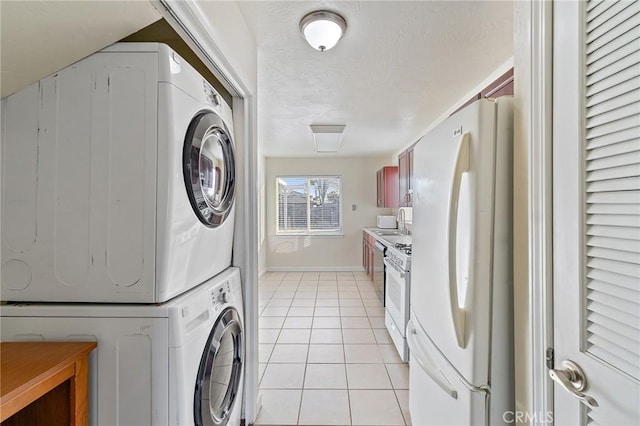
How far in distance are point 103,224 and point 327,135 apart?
10.3ft

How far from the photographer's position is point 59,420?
0.84m

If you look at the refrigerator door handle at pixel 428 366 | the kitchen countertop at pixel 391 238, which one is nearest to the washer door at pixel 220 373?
the refrigerator door handle at pixel 428 366

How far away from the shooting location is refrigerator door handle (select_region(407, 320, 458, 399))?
1.09 metres

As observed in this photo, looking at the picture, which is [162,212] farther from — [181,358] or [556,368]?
[556,368]

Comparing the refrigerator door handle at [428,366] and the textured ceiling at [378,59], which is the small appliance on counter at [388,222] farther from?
the refrigerator door handle at [428,366]

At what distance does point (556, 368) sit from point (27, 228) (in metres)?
1.72

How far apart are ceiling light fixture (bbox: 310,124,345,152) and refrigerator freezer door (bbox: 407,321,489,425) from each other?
8.80 feet

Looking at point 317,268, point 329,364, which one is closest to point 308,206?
point 317,268

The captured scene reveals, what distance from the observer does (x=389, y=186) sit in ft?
15.2

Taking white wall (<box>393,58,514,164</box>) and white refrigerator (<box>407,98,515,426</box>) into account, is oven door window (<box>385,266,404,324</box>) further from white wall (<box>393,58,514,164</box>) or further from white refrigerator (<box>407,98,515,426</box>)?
white wall (<box>393,58,514,164</box>)

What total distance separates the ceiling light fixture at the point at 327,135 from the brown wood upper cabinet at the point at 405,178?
0.99 metres

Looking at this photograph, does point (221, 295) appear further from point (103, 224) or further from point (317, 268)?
point (317, 268)

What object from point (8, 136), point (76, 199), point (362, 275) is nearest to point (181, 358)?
point (76, 199)

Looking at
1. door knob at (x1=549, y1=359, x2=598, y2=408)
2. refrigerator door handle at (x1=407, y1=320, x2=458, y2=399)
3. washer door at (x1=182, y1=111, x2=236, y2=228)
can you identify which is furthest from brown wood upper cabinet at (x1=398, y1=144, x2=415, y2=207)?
door knob at (x1=549, y1=359, x2=598, y2=408)
